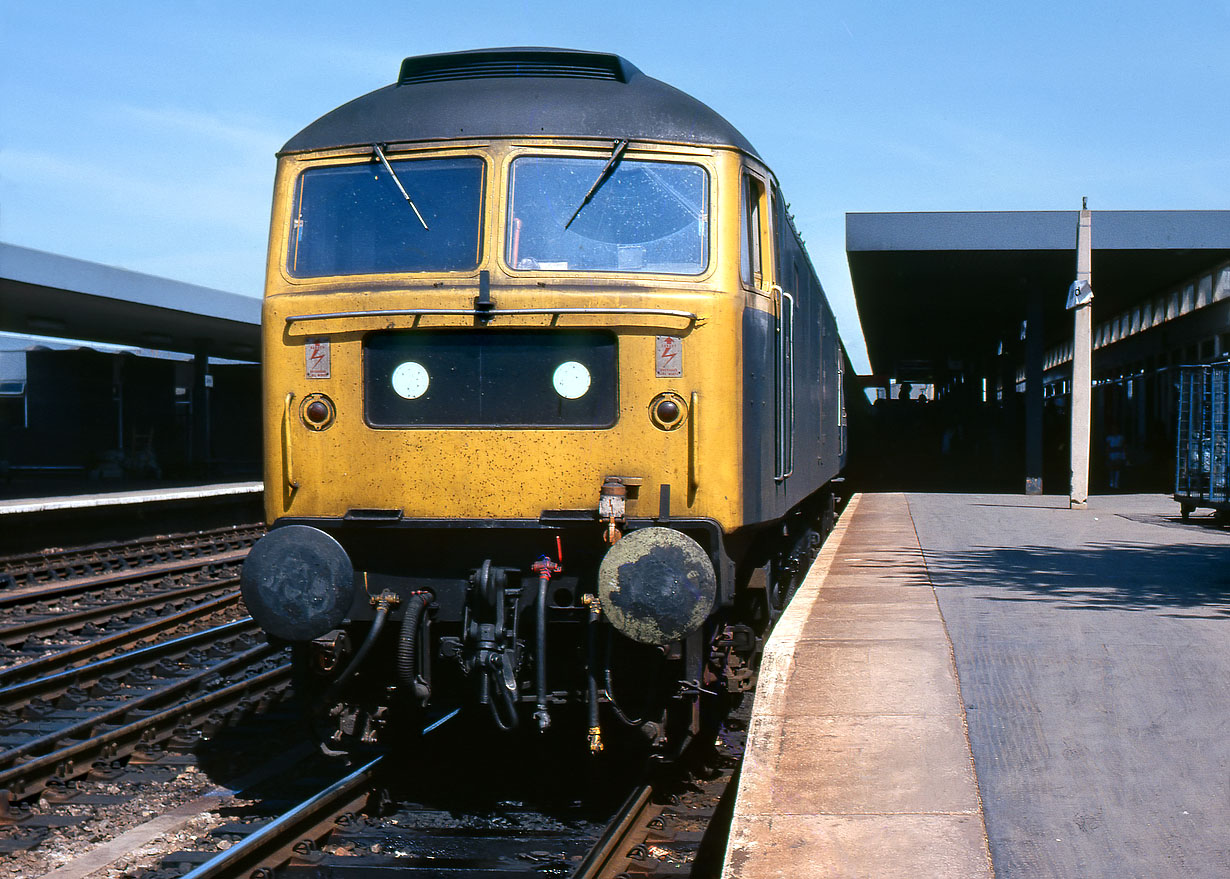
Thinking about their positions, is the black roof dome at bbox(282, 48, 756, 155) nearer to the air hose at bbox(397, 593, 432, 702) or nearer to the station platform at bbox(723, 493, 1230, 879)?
the air hose at bbox(397, 593, 432, 702)

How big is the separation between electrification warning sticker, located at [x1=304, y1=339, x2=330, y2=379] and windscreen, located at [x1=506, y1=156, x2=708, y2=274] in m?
0.91

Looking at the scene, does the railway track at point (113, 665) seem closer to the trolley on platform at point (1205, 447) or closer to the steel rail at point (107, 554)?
the steel rail at point (107, 554)

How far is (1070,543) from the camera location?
12438mm

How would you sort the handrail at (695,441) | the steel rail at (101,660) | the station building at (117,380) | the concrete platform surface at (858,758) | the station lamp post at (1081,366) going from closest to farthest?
the concrete platform surface at (858,758)
the handrail at (695,441)
the steel rail at (101,660)
the station lamp post at (1081,366)
the station building at (117,380)

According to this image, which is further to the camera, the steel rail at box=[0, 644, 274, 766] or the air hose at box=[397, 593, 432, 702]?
the steel rail at box=[0, 644, 274, 766]

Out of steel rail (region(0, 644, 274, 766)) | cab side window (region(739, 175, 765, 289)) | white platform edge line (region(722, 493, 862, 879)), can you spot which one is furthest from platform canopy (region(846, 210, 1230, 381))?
cab side window (region(739, 175, 765, 289))

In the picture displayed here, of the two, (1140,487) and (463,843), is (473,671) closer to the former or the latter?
(463,843)

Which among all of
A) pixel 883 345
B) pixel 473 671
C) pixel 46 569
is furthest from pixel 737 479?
pixel 883 345

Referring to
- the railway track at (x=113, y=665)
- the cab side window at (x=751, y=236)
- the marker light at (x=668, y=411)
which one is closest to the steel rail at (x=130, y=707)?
the railway track at (x=113, y=665)

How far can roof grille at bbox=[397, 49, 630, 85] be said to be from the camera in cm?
597

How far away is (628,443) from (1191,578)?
594cm

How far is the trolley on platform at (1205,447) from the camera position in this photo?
15.1 meters

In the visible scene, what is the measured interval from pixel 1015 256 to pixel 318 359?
20984 millimetres

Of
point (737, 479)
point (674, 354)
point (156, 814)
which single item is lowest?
point (156, 814)
